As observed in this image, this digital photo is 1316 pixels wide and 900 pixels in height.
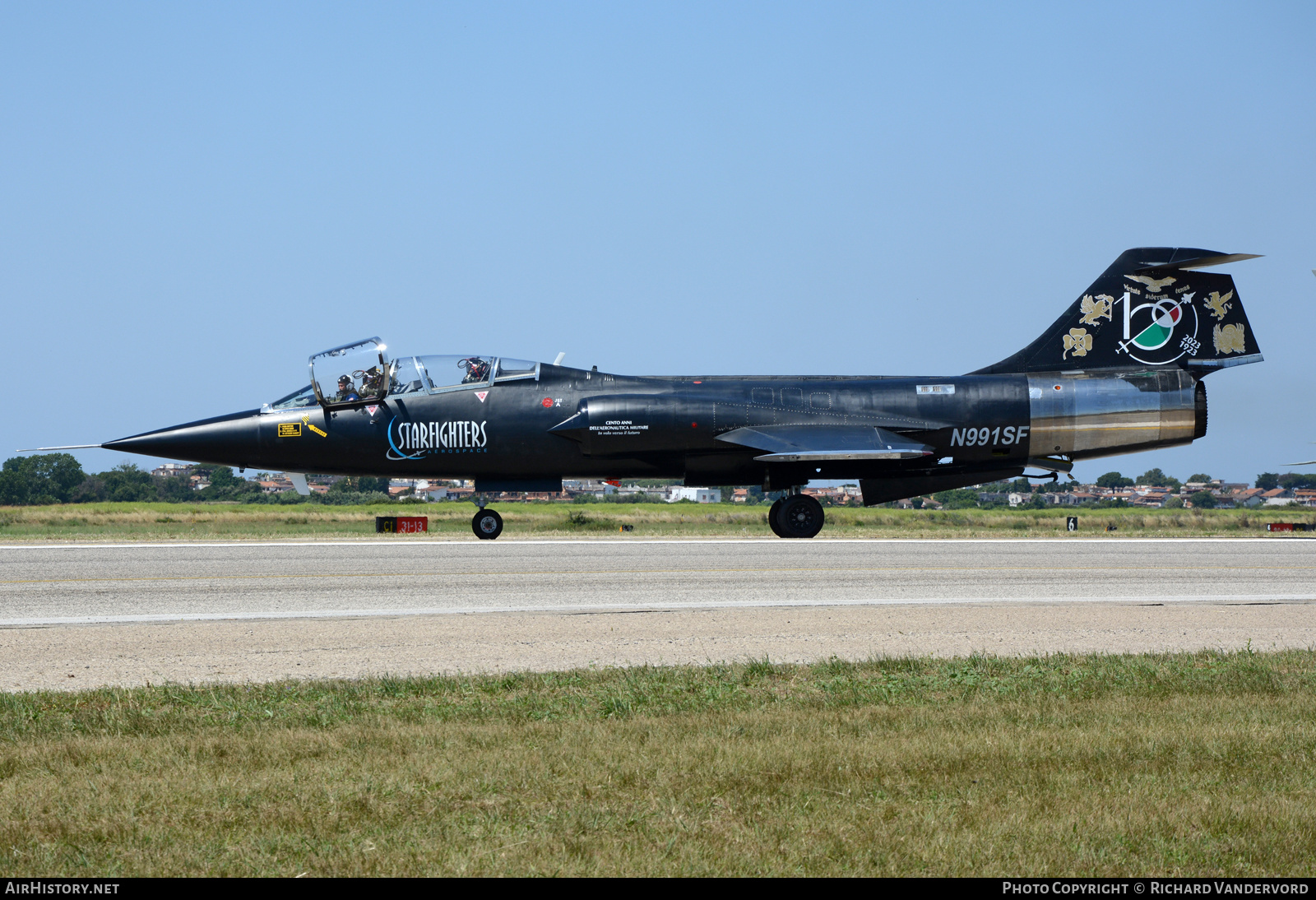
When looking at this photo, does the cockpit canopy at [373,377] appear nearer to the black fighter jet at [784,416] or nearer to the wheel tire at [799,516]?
the black fighter jet at [784,416]

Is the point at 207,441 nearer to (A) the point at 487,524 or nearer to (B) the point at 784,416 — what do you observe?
(A) the point at 487,524

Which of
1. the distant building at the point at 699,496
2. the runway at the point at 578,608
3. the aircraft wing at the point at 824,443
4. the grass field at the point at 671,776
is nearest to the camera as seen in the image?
the grass field at the point at 671,776

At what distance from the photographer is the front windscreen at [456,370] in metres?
19.8

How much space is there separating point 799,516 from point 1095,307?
736 centimetres

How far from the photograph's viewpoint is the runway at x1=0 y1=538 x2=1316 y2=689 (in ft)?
29.5

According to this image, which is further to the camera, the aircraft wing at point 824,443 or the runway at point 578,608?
the aircraft wing at point 824,443

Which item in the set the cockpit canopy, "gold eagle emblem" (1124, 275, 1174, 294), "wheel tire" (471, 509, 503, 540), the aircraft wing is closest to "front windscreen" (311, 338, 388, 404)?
the cockpit canopy

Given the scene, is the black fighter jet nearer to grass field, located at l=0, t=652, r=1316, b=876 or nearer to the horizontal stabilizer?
the horizontal stabilizer

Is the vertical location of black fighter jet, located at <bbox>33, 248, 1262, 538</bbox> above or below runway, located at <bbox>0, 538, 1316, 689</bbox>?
above

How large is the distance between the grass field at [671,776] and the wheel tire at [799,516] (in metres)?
13.1

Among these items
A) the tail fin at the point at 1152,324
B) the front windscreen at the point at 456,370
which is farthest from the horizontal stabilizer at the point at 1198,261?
the front windscreen at the point at 456,370

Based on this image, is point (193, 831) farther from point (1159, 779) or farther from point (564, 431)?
point (564, 431)

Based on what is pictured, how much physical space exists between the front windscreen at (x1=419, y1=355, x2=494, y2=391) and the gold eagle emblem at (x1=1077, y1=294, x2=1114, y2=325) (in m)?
11.8

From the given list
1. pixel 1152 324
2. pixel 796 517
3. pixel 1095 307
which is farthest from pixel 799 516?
pixel 1152 324
